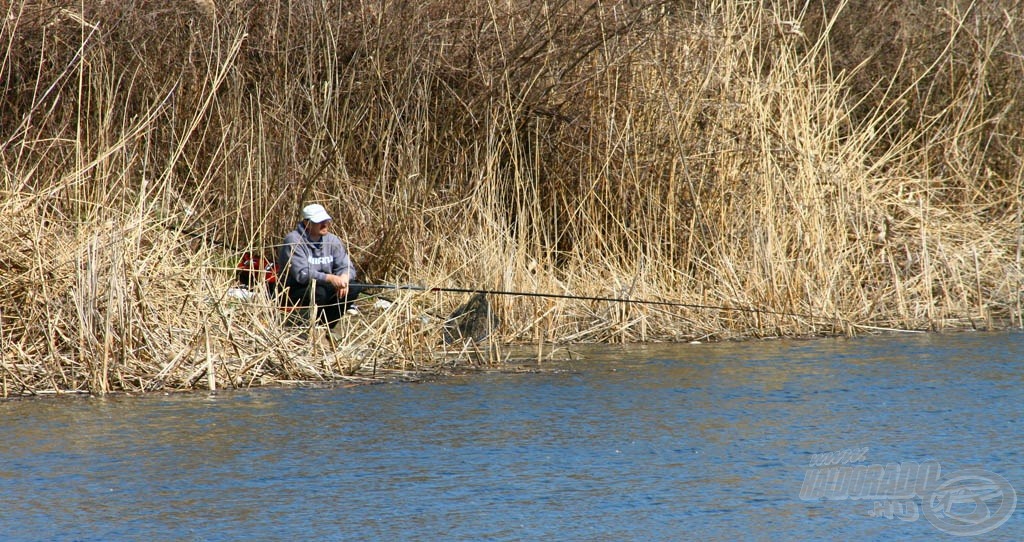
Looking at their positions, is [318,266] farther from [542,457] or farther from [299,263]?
[542,457]

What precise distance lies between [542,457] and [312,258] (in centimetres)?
442

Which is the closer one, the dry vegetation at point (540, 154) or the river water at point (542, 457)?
the river water at point (542, 457)

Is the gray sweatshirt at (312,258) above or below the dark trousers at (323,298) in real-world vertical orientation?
above

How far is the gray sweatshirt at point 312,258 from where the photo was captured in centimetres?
1045

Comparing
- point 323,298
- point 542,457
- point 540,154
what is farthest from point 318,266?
point 542,457

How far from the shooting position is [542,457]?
6562 millimetres

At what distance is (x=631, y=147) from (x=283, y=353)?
4.73 metres

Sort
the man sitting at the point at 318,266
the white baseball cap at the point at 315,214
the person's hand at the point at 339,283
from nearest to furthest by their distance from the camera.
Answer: the person's hand at the point at 339,283 → the man sitting at the point at 318,266 → the white baseball cap at the point at 315,214

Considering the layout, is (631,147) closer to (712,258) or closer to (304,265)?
(712,258)

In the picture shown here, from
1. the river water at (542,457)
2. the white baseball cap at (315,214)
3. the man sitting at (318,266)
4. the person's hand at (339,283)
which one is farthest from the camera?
the white baseball cap at (315,214)

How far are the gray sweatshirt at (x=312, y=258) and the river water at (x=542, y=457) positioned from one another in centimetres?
189

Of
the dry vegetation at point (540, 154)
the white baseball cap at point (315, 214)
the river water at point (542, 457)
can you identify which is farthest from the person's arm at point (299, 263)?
the river water at point (542, 457)

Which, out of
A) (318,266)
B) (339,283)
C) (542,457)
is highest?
(318,266)

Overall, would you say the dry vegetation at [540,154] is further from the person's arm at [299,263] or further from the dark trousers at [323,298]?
the person's arm at [299,263]
